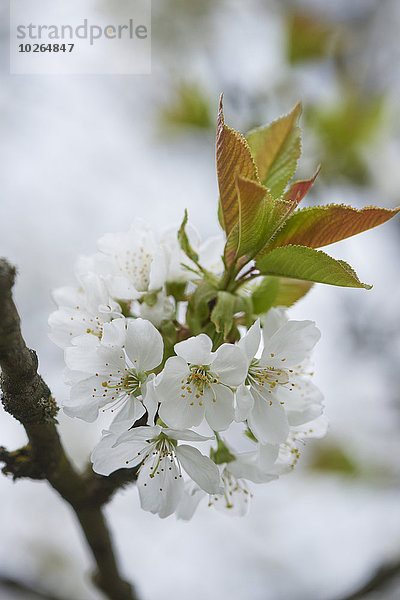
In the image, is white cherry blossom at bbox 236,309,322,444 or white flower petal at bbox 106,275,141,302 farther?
white flower petal at bbox 106,275,141,302

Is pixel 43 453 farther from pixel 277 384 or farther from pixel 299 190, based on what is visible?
pixel 299 190

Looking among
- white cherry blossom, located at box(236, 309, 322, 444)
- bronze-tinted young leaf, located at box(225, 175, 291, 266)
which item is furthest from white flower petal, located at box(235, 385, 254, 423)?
bronze-tinted young leaf, located at box(225, 175, 291, 266)

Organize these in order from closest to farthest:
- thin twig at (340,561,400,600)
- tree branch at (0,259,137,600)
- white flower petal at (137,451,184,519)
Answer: tree branch at (0,259,137,600) < white flower petal at (137,451,184,519) < thin twig at (340,561,400,600)

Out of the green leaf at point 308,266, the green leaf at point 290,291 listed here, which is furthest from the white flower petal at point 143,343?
the green leaf at point 290,291

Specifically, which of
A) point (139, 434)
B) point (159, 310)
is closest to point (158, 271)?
point (159, 310)

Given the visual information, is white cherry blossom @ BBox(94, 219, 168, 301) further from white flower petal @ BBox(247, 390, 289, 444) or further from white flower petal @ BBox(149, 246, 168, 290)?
white flower petal @ BBox(247, 390, 289, 444)

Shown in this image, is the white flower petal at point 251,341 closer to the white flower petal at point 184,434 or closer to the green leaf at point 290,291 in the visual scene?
the white flower petal at point 184,434

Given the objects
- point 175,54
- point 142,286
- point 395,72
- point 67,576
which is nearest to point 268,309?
point 142,286
